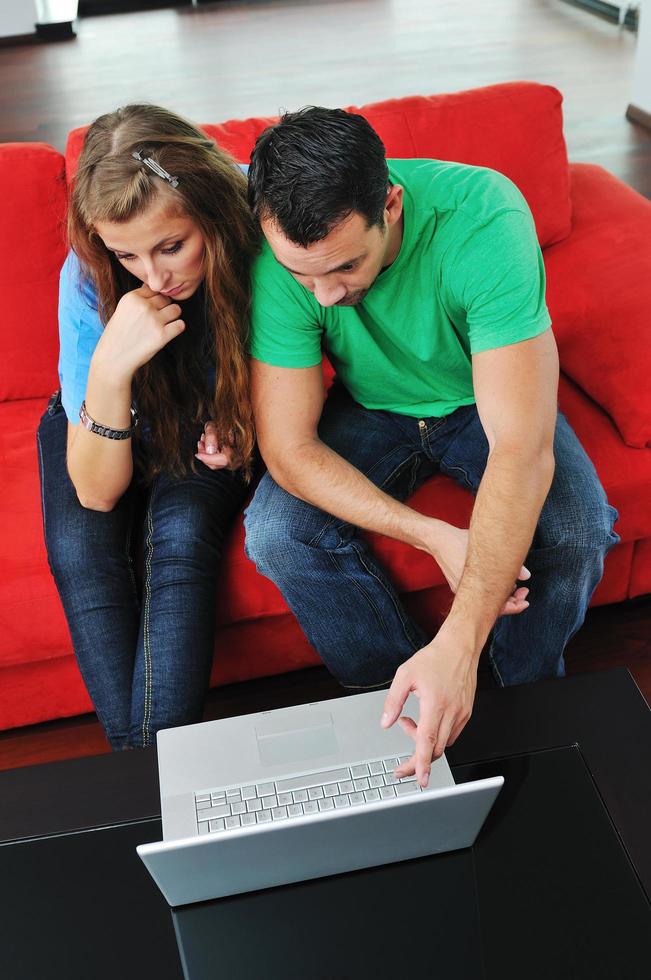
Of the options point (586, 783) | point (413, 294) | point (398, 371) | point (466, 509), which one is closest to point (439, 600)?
point (466, 509)

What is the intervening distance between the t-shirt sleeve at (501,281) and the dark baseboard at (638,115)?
10.8 feet

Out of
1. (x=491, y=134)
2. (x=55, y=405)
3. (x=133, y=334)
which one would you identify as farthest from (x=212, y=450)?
(x=491, y=134)

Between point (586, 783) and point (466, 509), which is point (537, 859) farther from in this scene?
point (466, 509)

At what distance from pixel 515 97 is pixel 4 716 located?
150 cm

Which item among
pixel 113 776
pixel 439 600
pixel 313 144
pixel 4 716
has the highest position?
pixel 313 144

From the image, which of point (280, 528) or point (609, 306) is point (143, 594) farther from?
point (609, 306)

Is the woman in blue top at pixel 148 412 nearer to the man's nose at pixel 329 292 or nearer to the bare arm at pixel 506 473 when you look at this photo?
the man's nose at pixel 329 292

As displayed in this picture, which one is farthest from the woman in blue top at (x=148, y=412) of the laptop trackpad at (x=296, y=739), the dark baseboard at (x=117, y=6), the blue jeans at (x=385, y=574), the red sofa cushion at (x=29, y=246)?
the dark baseboard at (x=117, y=6)

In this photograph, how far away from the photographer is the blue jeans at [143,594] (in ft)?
4.58

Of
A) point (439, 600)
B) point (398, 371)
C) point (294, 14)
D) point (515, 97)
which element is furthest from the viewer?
point (294, 14)

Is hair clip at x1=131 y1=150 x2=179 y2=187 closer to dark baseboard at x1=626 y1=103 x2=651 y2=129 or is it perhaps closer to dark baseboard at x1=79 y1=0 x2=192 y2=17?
dark baseboard at x1=626 y1=103 x2=651 y2=129

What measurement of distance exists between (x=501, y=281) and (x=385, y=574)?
0.49 metres

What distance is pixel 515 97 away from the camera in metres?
1.89

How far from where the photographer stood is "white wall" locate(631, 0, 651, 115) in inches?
159
